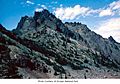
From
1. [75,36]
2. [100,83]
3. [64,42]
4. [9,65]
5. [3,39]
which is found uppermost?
[75,36]

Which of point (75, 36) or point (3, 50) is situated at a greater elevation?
point (75, 36)

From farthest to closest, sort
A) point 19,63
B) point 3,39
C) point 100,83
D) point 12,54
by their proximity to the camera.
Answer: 1. point 3,39
2. point 12,54
3. point 19,63
4. point 100,83

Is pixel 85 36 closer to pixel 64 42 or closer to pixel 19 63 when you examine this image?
pixel 64 42

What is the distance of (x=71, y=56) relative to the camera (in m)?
94.6

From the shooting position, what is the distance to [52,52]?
86875 mm

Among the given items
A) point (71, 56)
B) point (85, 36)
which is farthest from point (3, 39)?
point (85, 36)

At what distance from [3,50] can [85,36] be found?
95.9 meters

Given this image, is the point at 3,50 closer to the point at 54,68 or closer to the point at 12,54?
the point at 12,54

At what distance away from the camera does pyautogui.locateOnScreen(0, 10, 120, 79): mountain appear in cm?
5165

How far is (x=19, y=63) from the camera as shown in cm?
5025

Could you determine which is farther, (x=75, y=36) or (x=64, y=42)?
(x=75, y=36)

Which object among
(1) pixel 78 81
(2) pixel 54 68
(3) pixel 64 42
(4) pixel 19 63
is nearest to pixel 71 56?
(3) pixel 64 42

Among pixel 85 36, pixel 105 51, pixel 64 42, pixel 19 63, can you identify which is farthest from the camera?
pixel 85 36

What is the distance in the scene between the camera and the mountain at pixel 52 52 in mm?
51650
